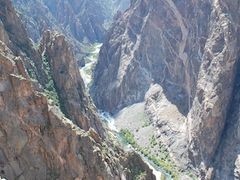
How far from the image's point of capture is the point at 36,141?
59.1 metres

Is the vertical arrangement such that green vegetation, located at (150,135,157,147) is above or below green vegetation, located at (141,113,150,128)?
below

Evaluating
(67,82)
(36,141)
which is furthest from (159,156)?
(36,141)

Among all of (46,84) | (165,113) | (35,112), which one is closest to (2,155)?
(35,112)

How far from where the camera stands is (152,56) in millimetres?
167625

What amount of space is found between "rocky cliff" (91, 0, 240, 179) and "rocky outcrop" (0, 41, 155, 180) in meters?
58.5

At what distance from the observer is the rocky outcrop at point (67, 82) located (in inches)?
3935

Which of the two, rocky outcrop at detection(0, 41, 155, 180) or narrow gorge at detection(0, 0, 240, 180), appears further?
narrow gorge at detection(0, 0, 240, 180)

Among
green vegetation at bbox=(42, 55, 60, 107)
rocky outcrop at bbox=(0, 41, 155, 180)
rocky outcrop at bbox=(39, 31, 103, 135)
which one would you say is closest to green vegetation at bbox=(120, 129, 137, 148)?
rocky outcrop at bbox=(39, 31, 103, 135)

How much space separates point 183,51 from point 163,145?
2928 centimetres

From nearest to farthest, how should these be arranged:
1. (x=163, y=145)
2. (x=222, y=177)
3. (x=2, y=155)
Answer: (x=2, y=155), (x=222, y=177), (x=163, y=145)

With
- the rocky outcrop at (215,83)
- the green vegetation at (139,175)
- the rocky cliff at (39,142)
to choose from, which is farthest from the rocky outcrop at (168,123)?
the rocky cliff at (39,142)

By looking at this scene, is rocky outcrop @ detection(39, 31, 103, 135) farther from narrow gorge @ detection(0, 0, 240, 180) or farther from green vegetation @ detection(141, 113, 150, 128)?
green vegetation @ detection(141, 113, 150, 128)

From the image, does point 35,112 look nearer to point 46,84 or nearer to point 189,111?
point 46,84

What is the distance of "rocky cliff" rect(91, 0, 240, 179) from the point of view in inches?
5012
